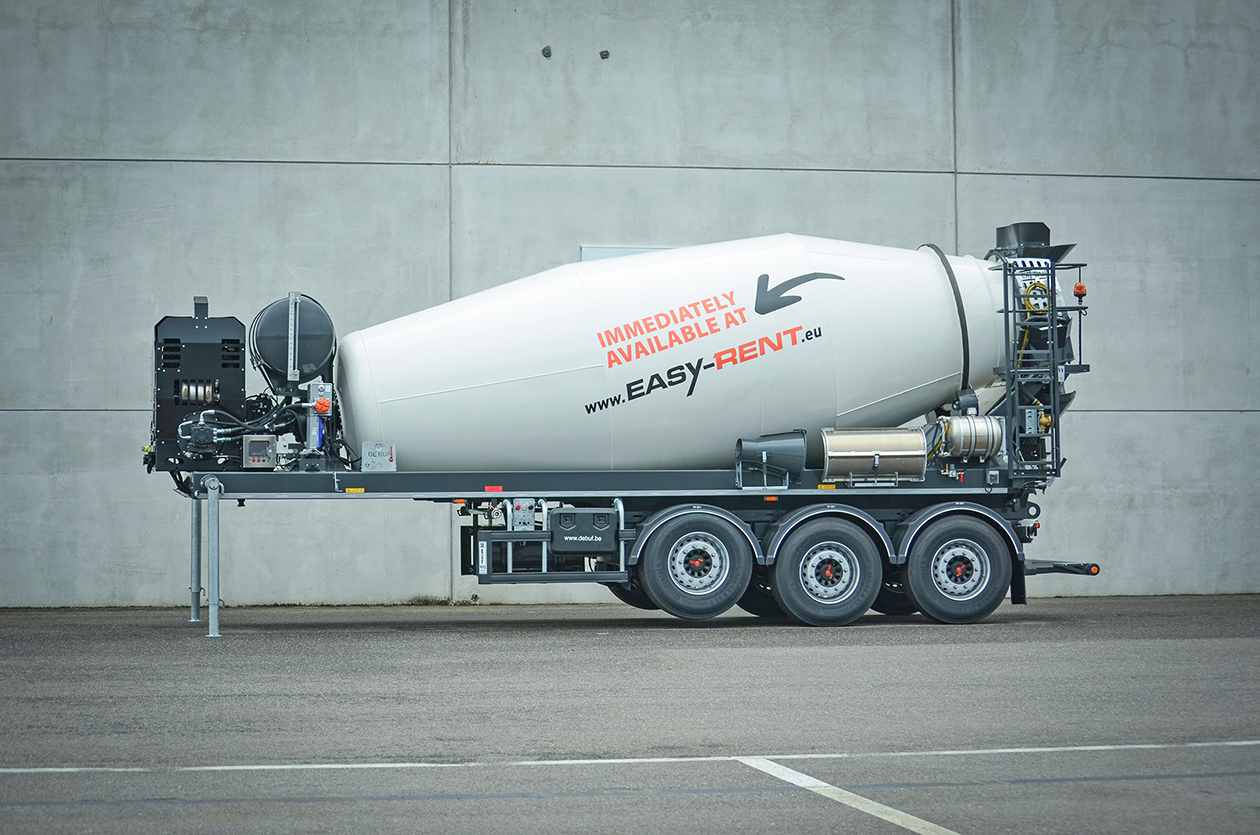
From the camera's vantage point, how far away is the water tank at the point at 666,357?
13273 millimetres

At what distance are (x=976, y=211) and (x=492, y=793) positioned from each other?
→ 50.1ft

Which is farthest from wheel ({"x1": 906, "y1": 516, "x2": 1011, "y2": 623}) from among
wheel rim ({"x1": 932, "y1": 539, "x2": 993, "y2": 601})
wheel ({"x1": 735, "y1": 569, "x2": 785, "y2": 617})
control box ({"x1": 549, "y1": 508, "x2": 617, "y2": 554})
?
control box ({"x1": 549, "y1": 508, "x2": 617, "y2": 554})

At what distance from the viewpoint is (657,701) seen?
853 cm

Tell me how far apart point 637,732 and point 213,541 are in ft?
22.3

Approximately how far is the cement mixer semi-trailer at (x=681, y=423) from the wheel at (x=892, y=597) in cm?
13

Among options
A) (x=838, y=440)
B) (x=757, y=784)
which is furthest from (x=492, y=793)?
(x=838, y=440)

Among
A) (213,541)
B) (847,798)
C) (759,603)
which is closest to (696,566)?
(759,603)

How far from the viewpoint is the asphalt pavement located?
5508 millimetres

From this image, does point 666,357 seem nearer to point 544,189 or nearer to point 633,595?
point 633,595

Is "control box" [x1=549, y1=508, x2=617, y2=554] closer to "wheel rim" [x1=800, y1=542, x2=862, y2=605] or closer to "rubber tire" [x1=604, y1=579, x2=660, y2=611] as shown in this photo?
"rubber tire" [x1=604, y1=579, x2=660, y2=611]

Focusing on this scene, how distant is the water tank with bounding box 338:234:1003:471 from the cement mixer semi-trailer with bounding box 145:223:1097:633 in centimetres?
2

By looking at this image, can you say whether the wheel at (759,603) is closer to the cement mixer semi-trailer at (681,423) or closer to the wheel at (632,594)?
the cement mixer semi-trailer at (681,423)

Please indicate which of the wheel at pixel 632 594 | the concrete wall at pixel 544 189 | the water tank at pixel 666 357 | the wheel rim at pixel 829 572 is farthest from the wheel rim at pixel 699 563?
the concrete wall at pixel 544 189

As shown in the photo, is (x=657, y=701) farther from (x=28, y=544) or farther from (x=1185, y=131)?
(x=1185, y=131)
